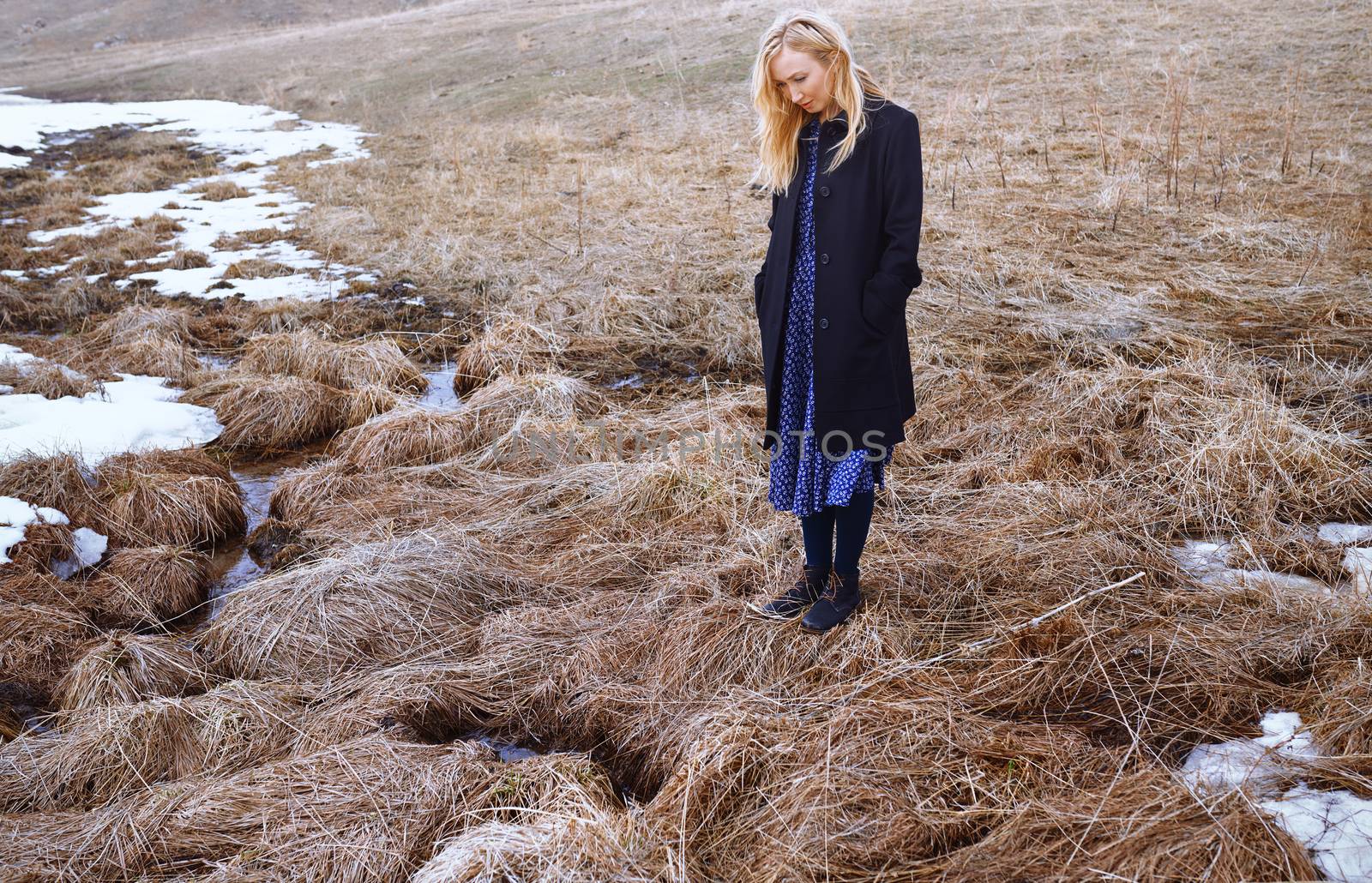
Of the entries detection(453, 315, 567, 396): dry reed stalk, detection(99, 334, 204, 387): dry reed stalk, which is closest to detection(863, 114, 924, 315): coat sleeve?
detection(453, 315, 567, 396): dry reed stalk

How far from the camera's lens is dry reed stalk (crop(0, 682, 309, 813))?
8.18ft

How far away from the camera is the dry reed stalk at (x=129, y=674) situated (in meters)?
2.88

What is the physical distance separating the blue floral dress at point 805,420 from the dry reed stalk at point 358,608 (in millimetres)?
1242

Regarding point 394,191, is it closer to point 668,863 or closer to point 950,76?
point 950,76

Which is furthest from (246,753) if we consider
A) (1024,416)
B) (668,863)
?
(1024,416)

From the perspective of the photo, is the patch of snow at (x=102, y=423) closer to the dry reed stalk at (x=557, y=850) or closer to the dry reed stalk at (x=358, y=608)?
the dry reed stalk at (x=358, y=608)

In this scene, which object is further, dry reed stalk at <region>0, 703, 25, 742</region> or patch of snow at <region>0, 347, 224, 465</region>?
patch of snow at <region>0, 347, 224, 465</region>


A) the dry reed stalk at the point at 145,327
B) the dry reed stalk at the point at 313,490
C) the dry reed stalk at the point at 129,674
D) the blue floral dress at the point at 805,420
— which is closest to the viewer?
the blue floral dress at the point at 805,420

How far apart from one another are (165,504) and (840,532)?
306 centimetres

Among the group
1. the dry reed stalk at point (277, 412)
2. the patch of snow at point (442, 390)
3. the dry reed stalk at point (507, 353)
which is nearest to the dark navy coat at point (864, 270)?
the patch of snow at point (442, 390)

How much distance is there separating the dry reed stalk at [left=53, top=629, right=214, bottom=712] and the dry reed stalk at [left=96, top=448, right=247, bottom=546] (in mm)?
910

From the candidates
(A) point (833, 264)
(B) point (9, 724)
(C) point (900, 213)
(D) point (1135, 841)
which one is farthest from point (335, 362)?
(D) point (1135, 841)

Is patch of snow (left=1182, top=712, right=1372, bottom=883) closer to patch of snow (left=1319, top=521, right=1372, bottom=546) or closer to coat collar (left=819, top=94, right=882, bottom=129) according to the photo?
patch of snow (left=1319, top=521, right=1372, bottom=546)

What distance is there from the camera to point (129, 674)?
2953 millimetres
